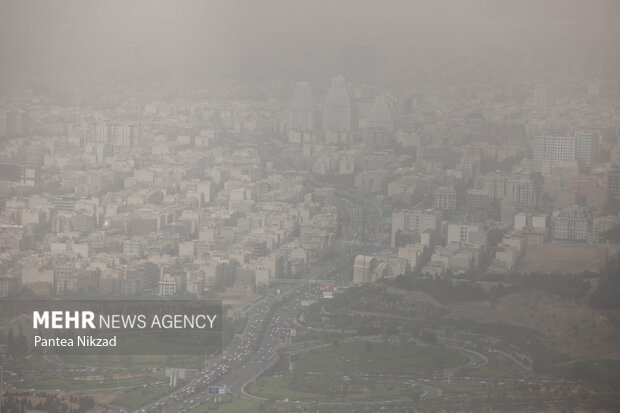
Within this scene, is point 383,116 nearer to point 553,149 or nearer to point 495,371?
point 553,149

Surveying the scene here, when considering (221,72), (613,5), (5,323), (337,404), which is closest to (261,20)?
(221,72)

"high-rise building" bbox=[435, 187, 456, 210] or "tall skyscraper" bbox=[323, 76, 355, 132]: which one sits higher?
"tall skyscraper" bbox=[323, 76, 355, 132]

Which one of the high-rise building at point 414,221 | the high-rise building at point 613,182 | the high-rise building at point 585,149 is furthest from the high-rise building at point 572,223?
the high-rise building at point 414,221

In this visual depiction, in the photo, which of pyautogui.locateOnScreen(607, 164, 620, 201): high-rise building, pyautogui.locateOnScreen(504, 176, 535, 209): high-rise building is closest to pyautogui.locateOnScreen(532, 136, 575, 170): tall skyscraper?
pyautogui.locateOnScreen(504, 176, 535, 209): high-rise building

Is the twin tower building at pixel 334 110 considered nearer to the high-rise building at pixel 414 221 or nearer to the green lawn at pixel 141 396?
the high-rise building at pixel 414 221

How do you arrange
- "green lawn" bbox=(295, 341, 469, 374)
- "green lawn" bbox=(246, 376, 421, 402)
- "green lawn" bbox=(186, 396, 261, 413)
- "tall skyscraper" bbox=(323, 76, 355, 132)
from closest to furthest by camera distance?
"green lawn" bbox=(186, 396, 261, 413) < "green lawn" bbox=(246, 376, 421, 402) < "green lawn" bbox=(295, 341, 469, 374) < "tall skyscraper" bbox=(323, 76, 355, 132)

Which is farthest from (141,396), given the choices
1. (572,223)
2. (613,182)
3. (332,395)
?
(613,182)

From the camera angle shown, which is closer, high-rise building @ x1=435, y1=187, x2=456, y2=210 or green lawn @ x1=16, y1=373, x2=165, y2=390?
green lawn @ x1=16, y1=373, x2=165, y2=390

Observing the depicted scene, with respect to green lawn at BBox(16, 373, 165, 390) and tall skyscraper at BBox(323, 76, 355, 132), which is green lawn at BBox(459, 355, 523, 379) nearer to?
green lawn at BBox(16, 373, 165, 390)
